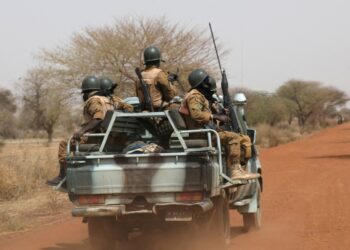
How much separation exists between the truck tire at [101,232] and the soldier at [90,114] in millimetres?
665

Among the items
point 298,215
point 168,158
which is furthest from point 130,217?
point 298,215

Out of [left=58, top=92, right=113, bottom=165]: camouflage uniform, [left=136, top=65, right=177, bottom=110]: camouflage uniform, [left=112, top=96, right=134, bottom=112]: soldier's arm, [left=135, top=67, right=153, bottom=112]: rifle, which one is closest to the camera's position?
[left=58, top=92, right=113, bottom=165]: camouflage uniform

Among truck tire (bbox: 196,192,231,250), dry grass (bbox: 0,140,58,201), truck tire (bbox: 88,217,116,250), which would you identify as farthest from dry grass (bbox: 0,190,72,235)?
truck tire (bbox: 196,192,231,250)

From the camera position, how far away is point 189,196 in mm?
6895

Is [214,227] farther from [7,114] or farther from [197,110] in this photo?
[7,114]

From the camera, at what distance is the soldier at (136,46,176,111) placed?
8598 millimetres

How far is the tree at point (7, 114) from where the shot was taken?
205 feet

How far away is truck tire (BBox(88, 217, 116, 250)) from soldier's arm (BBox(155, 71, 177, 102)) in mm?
1840

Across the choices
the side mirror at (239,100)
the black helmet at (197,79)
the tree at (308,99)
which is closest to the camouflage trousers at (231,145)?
the black helmet at (197,79)

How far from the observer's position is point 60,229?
1058 cm

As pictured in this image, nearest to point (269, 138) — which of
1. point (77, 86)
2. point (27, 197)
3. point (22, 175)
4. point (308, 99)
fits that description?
point (77, 86)

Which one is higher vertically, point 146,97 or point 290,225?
point 146,97

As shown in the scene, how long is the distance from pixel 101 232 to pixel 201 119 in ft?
5.93

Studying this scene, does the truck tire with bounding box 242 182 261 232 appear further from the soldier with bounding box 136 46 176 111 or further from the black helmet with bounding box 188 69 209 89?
the black helmet with bounding box 188 69 209 89
